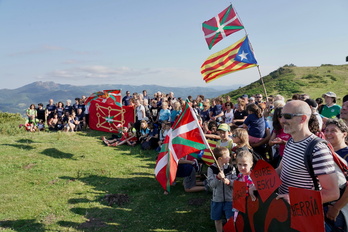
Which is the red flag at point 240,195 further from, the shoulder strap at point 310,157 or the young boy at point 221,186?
the shoulder strap at point 310,157

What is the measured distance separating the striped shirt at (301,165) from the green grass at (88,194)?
3.01m

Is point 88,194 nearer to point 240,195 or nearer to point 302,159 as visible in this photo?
point 240,195

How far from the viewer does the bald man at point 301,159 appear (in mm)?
2615

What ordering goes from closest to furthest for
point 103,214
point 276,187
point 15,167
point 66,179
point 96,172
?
point 276,187 < point 103,214 < point 66,179 < point 96,172 < point 15,167

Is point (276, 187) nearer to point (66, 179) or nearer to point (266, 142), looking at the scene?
point (266, 142)

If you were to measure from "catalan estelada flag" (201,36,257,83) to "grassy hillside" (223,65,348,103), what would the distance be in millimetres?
21093

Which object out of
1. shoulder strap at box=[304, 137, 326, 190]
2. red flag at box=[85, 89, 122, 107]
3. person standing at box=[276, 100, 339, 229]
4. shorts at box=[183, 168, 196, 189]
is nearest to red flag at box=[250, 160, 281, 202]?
person standing at box=[276, 100, 339, 229]

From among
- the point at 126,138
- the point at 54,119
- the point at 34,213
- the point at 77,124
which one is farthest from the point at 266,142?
the point at 54,119

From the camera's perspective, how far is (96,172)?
961cm

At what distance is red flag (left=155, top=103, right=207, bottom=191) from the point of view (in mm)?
5102

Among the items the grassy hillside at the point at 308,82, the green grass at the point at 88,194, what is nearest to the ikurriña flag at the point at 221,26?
the green grass at the point at 88,194

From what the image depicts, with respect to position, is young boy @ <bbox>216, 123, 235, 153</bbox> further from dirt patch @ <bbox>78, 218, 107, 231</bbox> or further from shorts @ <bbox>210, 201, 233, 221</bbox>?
dirt patch @ <bbox>78, 218, 107, 231</bbox>

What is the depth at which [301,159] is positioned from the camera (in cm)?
287

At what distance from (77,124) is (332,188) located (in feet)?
54.2
